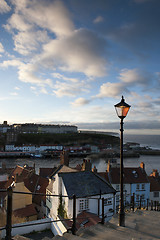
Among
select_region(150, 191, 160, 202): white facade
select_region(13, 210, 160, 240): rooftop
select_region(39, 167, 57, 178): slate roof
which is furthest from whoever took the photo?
select_region(39, 167, 57, 178): slate roof

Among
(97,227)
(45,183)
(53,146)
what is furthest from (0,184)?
(53,146)

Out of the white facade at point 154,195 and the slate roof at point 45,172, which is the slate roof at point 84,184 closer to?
the white facade at point 154,195

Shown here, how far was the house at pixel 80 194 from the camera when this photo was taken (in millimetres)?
17016

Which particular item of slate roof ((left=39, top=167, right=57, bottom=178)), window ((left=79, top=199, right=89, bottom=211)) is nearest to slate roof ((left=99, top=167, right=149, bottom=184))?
window ((left=79, top=199, right=89, bottom=211))

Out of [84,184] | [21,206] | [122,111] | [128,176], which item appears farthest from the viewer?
[128,176]

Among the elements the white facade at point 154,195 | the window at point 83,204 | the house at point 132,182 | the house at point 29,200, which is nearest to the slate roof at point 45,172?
the house at point 29,200

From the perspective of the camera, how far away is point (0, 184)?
27.1 metres

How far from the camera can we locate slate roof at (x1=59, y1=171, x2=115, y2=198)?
57.7 ft

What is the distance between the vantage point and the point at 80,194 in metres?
17.2

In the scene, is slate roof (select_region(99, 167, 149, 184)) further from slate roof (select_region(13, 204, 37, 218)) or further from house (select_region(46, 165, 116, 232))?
slate roof (select_region(13, 204, 37, 218))

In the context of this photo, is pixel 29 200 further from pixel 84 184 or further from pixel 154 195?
pixel 154 195

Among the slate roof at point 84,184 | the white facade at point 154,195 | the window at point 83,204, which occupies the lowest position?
the white facade at point 154,195

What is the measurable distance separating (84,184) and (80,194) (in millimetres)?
1461

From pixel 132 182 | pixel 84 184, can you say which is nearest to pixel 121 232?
pixel 84 184
